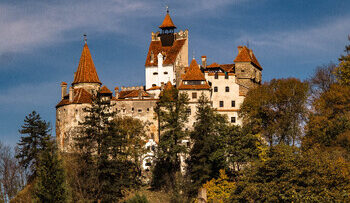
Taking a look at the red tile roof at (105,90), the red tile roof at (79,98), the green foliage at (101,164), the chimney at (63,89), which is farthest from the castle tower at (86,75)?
the green foliage at (101,164)

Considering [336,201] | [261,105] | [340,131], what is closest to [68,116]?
[261,105]

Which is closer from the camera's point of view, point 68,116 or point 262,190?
point 262,190

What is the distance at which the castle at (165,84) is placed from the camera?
75.9 metres

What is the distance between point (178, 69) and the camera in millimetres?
86750

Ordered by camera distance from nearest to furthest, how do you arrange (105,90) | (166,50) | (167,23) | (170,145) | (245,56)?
(170,145), (245,56), (105,90), (166,50), (167,23)

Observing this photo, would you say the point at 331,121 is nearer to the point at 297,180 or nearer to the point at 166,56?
the point at 297,180

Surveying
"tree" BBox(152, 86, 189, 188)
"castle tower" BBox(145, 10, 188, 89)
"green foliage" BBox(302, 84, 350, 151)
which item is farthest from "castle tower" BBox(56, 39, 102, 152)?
"green foliage" BBox(302, 84, 350, 151)

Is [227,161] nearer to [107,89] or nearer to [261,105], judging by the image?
[261,105]

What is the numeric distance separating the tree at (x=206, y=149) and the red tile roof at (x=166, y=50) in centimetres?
2180

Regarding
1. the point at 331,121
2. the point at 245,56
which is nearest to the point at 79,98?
the point at 245,56

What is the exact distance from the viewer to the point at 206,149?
64438 millimetres

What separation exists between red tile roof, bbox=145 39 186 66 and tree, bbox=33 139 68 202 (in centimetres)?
4556

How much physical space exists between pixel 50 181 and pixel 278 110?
35.3 metres

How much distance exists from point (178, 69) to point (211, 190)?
2983cm
